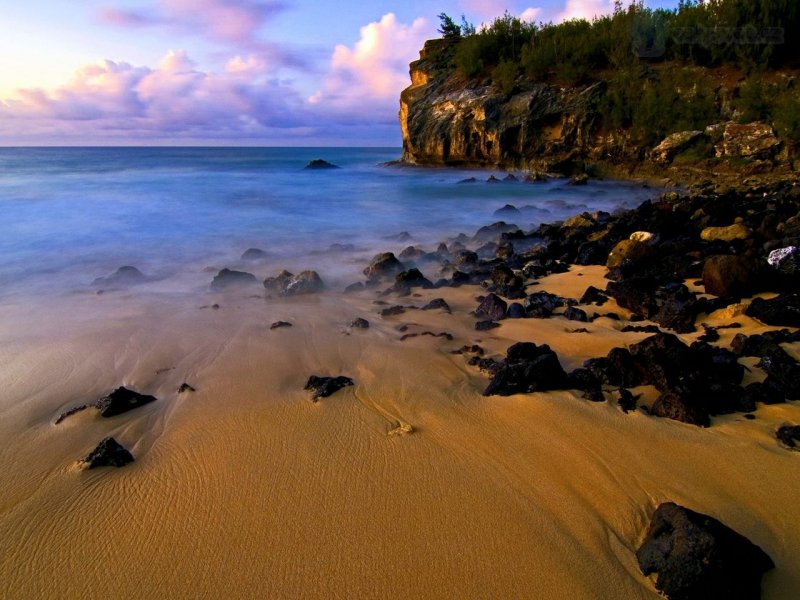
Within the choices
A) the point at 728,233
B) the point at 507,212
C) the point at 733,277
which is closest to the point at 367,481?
the point at 733,277

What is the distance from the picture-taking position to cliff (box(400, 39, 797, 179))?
57.5 feet

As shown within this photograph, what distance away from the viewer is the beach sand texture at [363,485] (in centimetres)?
218

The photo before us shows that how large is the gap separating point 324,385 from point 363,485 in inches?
47.0

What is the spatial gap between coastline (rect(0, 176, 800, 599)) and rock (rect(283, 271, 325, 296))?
2.38 metres

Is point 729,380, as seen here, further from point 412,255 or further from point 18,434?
point 412,255

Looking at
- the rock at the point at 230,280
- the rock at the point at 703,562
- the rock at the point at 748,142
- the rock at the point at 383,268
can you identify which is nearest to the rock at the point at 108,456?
the rock at the point at 703,562

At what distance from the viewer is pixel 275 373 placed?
4.23 meters

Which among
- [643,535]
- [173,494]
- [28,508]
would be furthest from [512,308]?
[28,508]

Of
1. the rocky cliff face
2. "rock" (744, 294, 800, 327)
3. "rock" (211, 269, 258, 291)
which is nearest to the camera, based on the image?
"rock" (744, 294, 800, 327)

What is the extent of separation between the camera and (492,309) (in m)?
5.46

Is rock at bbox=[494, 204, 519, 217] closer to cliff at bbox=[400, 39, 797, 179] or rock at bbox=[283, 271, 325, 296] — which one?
cliff at bbox=[400, 39, 797, 179]

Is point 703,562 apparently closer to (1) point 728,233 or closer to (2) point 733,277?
(2) point 733,277

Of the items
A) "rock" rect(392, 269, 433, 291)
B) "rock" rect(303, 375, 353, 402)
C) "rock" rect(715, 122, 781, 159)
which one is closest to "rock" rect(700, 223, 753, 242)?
"rock" rect(392, 269, 433, 291)

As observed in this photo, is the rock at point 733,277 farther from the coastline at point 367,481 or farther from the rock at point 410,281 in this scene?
the rock at point 410,281
